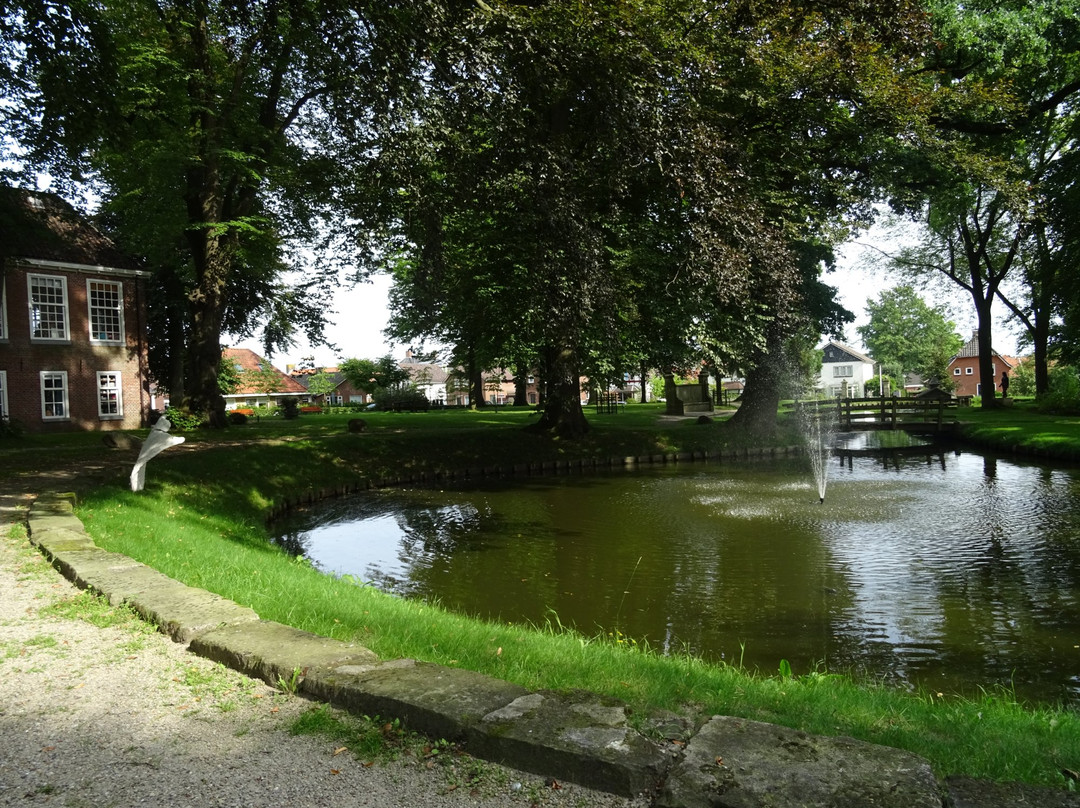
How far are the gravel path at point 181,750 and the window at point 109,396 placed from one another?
28.8 meters

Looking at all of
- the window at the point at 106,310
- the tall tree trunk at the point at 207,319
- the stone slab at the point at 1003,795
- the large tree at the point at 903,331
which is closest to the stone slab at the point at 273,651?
the stone slab at the point at 1003,795

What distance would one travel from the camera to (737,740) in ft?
9.84

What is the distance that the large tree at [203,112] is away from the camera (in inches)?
367

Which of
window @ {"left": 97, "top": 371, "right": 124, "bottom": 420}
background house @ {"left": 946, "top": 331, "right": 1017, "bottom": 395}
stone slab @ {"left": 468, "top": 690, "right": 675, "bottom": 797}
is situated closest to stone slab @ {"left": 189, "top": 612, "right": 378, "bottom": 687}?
stone slab @ {"left": 468, "top": 690, "right": 675, "bottom": 797}

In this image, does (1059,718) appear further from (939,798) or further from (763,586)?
(763,586)

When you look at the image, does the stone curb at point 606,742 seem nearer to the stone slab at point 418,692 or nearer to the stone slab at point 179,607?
the stone slab at point 418,692

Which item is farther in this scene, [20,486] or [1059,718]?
[20,486]

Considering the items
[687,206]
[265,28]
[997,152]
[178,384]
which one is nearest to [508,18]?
[687,206]

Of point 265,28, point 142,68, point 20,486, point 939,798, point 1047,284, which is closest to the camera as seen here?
point 939,798

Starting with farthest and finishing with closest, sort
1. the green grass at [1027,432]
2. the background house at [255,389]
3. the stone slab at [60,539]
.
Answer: the background house at [255,389] < the green grass at [1027,432] < the stone slab at [60,539]

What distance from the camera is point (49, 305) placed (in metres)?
28.3

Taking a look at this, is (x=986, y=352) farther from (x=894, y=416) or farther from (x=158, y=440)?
(x=158, y=440)

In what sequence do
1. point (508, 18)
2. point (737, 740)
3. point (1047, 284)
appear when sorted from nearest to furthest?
1. point (737, 740)
2. point (508, 18)
3. point (1047, 284)

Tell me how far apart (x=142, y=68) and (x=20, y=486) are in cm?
1132
